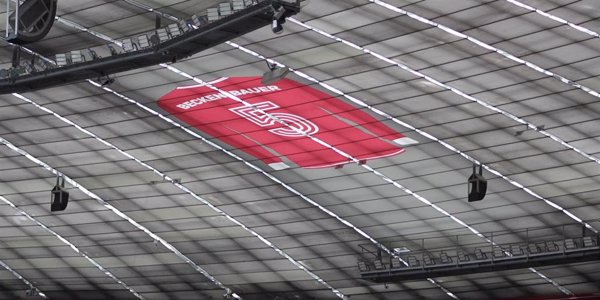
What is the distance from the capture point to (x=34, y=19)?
128ft

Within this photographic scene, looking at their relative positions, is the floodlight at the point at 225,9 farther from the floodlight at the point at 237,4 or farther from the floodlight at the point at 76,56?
the floodlight at the point at 76,56

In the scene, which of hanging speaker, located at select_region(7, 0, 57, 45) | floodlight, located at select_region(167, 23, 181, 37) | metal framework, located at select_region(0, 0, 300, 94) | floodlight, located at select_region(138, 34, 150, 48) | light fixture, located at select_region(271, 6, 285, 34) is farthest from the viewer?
floodlight, located at select_region(138, 34, 150, 48)

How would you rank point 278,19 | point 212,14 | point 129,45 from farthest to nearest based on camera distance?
point 129,45
point 212,14
point 278,19

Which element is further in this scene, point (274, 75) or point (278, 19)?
point (274, 75)

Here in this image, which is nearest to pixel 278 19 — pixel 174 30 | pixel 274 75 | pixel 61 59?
pixel 174 30

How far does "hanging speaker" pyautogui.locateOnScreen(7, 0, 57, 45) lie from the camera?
3841 centimetres

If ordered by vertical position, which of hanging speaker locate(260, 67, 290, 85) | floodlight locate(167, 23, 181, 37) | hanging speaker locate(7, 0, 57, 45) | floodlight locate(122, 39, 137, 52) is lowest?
hanging speaker locate(7, 0, 57, 45)

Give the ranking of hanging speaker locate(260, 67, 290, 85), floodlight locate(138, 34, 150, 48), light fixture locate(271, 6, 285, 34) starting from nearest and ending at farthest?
1. light fixture locate(271, 6, 285, 34)
2. floodlight locate(138, 34, 150, 48)
3. hanging speaker locate(260, 67, 290, 85)

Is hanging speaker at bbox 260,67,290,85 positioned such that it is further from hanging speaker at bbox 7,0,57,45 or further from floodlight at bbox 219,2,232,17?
hanging speaker at bbox 7,0,57,45

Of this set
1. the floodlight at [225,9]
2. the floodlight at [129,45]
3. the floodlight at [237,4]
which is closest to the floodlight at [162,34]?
the floodlight at [129,45]

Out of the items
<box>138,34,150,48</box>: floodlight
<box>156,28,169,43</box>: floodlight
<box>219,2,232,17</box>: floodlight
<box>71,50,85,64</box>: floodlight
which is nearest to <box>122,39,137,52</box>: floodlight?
<box>138,34,150,48</box>: floodlight

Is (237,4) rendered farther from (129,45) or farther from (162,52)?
(129,45)

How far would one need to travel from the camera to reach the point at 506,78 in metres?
45.5

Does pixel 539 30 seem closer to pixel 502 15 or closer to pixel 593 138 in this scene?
pixel 502 15
